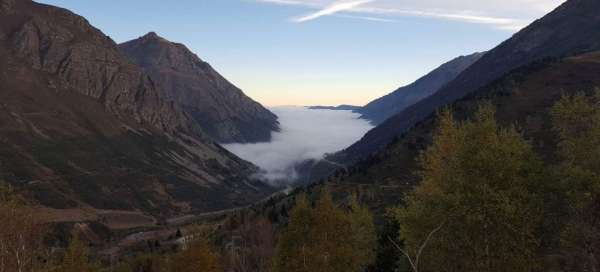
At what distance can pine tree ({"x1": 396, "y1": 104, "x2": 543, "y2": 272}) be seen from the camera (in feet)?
113

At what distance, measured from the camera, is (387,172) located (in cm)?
16738

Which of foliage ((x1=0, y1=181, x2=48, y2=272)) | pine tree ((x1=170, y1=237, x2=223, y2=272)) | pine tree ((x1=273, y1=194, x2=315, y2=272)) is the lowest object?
pine tree ((x1=170, y1=237, x2=223, y2=272))

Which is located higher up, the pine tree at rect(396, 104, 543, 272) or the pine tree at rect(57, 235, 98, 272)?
the pine tree at rect(396, 104, 543, 272)

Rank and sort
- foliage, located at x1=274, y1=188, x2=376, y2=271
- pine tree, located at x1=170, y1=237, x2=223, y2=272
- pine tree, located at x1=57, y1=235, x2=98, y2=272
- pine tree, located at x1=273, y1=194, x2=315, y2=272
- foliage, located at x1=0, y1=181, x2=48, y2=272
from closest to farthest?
foliage, located at x1=0, y1=181, x2=48, y2=272 → pine tree, located at x1=273, y1=194, x2=315, y2=272 → foliage, located at x1=274, y1=188, x2=376, y2=271 → pine tree, located at x1=57, y1=235, x2=98, y2=272 → pine tree, located at x1=170, y1=237, x2=223, y2=272

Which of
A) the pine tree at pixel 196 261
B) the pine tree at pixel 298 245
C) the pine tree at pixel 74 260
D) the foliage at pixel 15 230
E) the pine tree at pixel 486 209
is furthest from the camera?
the pine tree at pixel 196 261

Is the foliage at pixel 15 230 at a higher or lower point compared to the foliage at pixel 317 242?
higher

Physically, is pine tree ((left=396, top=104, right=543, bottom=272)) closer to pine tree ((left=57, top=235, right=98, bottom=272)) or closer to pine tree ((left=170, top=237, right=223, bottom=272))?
pine tree ((left=170, top=237, right=223, bottom=272))

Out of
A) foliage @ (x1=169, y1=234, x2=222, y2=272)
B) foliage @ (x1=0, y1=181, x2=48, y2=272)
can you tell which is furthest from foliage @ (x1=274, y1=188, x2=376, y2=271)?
foliage @ (x1=0, y1=181, x2=48, y2=272)

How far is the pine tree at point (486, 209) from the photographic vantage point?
3456cm

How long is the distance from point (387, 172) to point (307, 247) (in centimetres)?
11947

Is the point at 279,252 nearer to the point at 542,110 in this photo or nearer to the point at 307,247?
the point at 307,247

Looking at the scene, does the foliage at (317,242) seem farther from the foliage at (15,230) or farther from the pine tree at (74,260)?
the pine tree at (74,260)

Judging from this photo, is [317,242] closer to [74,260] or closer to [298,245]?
[298,245]

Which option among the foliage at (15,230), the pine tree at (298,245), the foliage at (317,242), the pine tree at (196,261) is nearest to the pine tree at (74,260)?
the pine tree at (196,261)
